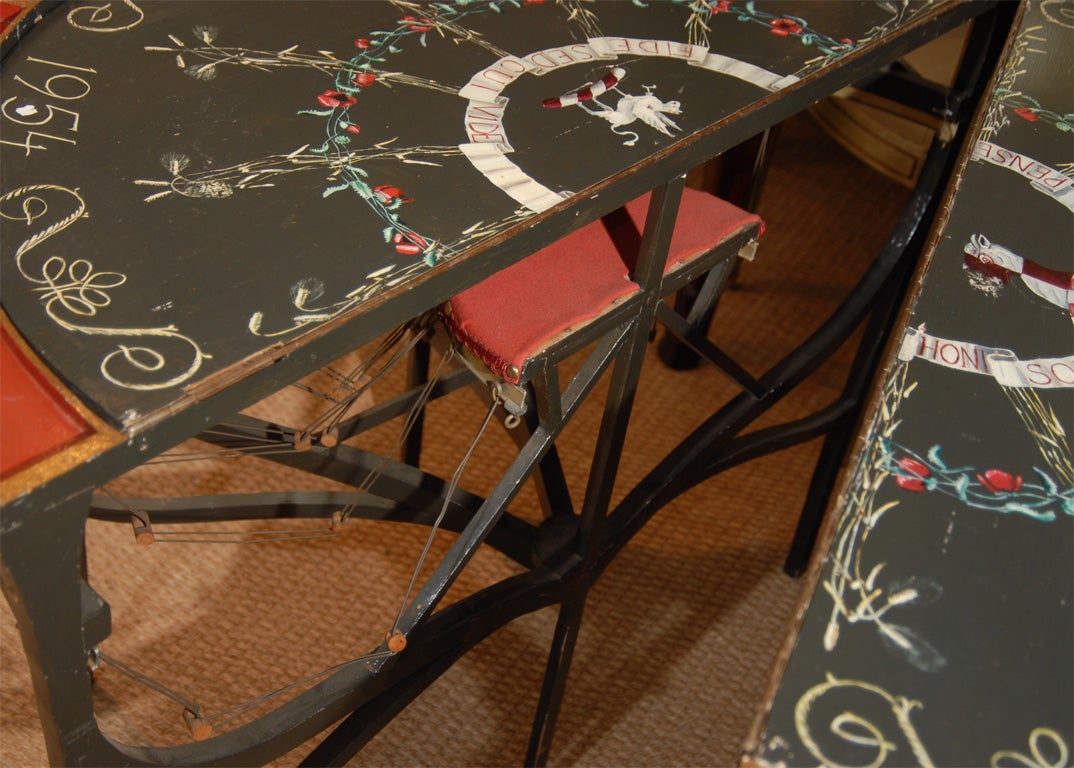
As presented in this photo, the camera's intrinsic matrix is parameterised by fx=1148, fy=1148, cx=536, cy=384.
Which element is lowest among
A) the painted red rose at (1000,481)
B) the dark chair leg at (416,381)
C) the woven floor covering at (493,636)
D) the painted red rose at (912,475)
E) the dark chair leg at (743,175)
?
the woven floor covering at (493,636)

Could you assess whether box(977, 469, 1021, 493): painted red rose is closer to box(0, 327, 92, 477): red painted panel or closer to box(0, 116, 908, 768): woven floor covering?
box(0, 327, 92, 477): red painted panel

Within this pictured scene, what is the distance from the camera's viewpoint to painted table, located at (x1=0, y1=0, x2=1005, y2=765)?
0.82m

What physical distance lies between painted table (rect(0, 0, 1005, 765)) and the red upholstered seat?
0.24 feet

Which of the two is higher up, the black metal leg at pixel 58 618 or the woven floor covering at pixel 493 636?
the black metal leg at pixel 58 618

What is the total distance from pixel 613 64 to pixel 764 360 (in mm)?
1221

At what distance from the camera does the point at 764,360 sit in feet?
7.78

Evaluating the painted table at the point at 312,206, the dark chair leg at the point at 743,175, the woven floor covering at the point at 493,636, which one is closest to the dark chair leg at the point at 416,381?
the woven floor covering at the point at 493,636

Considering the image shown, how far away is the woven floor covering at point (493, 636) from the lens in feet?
5.37

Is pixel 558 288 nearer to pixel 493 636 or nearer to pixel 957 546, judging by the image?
pixel 957 546

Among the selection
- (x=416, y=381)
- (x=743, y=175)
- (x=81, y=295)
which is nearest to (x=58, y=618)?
(x=81, y=295)

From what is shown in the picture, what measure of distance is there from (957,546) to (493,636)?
3.60ft

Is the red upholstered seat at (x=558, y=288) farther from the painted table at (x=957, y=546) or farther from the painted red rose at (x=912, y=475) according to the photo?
the painted red rose at (x=912, y=475)

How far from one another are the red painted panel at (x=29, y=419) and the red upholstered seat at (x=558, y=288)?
46 centimetres

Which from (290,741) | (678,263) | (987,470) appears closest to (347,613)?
(290,741)
